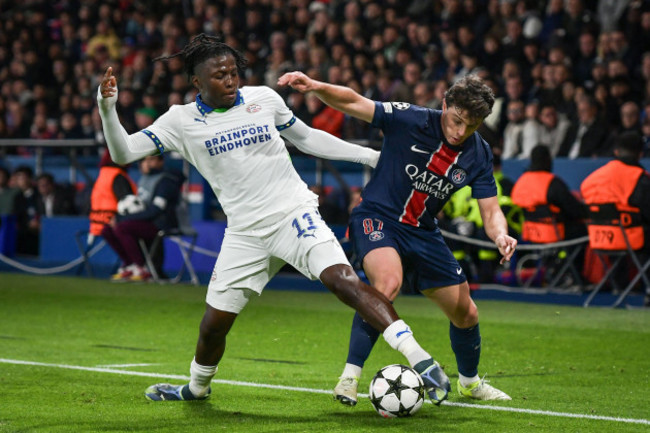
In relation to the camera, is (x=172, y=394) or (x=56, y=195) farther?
(x=56, y=195)

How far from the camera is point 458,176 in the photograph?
22.8 feet

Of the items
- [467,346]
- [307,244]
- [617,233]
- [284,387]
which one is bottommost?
[284,387]

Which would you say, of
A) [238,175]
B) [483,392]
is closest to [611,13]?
[483,392]

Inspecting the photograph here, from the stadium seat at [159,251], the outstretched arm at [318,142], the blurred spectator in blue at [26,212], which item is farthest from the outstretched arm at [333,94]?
the blurred spectator in blue at [26,212]

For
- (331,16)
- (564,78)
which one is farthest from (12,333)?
(331,16)

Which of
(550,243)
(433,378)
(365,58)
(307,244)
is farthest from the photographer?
(365,58)

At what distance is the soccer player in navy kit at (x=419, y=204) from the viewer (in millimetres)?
6789

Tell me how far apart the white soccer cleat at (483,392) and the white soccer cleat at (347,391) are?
891 mm

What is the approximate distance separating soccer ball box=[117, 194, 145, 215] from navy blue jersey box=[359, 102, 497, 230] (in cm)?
991

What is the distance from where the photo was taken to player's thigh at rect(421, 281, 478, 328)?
691cm

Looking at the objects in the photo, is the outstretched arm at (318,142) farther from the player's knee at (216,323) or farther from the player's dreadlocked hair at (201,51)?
the player's knee at (216,323)

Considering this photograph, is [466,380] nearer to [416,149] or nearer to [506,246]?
[506,246]

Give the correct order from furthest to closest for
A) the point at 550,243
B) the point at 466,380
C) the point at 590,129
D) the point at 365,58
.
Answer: the point at 365,58
the point at 590,129
the point at 550,243
the point at 466,380

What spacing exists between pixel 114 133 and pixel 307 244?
1284 millimetres
